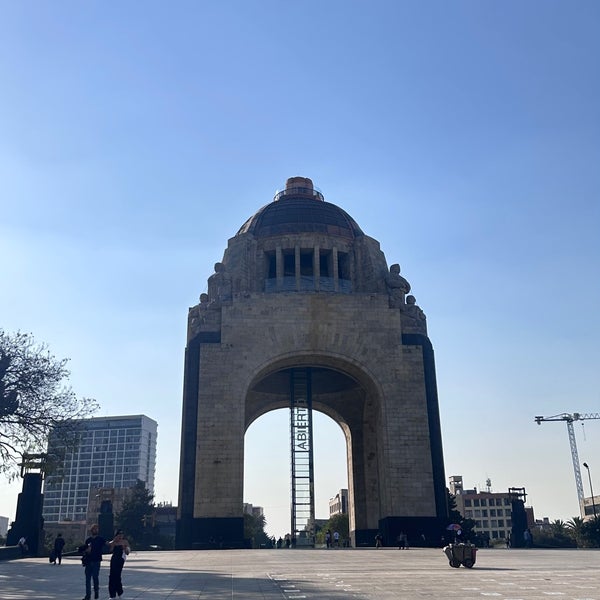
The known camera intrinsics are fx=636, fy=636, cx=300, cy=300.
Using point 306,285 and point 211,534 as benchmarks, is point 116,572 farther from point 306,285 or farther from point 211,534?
point 306,285

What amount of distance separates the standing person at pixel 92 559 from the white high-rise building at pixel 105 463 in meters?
133

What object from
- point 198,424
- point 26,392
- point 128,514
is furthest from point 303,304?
point 128,514

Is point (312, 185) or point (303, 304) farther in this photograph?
point (312, 185)

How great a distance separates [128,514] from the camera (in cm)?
5275

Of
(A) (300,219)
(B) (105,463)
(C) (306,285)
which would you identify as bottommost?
(B) (105,463)

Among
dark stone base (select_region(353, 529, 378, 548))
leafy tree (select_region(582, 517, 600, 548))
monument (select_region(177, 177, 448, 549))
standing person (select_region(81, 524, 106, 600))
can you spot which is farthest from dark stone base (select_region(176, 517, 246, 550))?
leafy tree (select_region(582, 517, 600, 548))

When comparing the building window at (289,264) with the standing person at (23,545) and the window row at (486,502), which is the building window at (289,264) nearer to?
the standing person at (23,545)

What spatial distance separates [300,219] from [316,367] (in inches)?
346

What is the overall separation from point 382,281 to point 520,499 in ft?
43.3

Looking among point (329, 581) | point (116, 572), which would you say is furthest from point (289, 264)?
point (116, 572)

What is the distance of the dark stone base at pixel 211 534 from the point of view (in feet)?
89.5

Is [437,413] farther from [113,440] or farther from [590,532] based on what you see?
[113,440]

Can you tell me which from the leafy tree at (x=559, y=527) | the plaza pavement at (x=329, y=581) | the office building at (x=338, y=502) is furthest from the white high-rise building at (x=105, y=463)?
the plaza pavement at (x=329, y=581)

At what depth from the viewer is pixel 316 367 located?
33.7m
